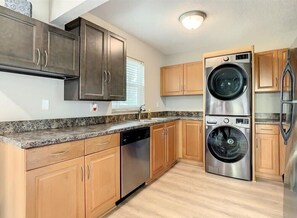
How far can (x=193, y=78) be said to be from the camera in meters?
3.76

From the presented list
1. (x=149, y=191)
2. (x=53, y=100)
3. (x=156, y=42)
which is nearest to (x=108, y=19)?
(x=156, y=42)

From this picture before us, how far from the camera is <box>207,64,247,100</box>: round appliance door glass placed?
9.18ft

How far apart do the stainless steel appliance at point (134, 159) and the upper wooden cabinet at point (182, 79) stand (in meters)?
1.73

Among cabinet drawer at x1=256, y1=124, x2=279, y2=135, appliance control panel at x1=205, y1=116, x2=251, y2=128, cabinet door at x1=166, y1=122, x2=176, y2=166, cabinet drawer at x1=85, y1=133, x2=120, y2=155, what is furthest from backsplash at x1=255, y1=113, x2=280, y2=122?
cabinet drawer at x1=85, y1=133, x2=120, y2=155

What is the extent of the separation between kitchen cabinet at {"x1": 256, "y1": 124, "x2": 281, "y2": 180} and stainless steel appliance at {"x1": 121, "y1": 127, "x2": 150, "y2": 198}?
188cm

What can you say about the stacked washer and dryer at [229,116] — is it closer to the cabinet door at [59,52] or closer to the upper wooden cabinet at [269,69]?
Answer: the upper wooden cabinet at [269,69]

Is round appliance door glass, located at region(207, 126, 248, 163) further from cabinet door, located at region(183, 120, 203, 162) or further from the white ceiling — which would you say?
the white ceiling

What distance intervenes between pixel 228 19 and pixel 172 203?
2.69m

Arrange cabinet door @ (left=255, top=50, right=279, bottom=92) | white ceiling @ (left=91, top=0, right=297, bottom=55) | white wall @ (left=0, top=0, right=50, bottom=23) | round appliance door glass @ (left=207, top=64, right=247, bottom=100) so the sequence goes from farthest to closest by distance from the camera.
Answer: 1. cabinet door @ (left=255, top=50, right=279, bottom=92)
2. round appliance door glass @ (left=207, top=64, right=247, bottom=100)
3. white ceiling @ (left=91, top=0, right=297, bottom=55)
4. white wall @ (left=0, top=0, right=50, bottom=23)

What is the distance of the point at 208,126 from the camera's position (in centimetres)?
307

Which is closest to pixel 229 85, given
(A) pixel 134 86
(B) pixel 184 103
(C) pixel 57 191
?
(B) pixel 184 103

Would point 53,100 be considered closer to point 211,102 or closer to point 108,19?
point 108,19

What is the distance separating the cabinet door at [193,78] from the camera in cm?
367

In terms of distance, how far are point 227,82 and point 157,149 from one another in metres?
1.64
